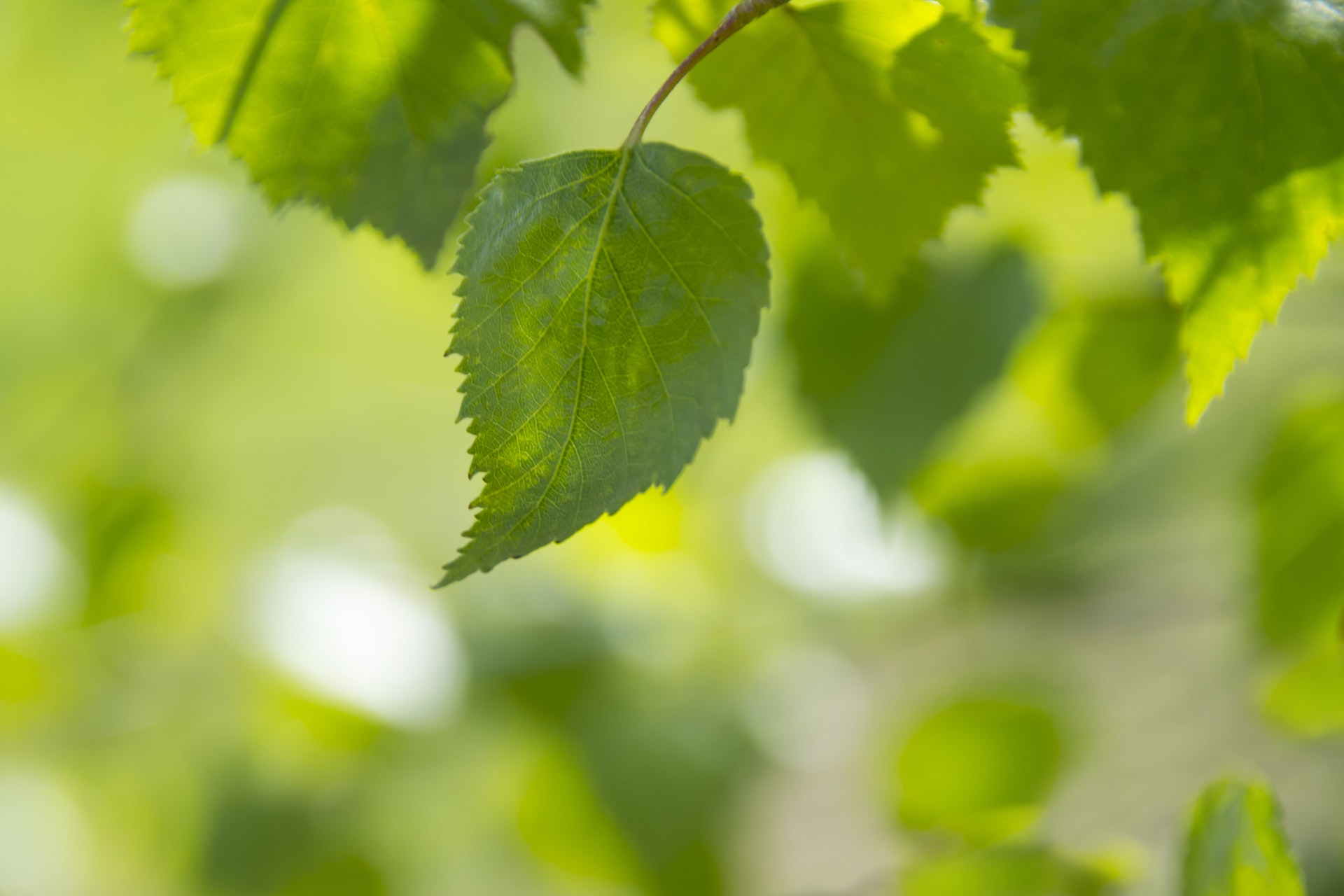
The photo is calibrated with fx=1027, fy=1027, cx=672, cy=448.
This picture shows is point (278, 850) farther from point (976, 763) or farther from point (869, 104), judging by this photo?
point (869, 104)

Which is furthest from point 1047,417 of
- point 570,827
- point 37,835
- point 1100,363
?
point 37,835

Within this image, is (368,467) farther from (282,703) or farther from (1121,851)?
(1121,851)

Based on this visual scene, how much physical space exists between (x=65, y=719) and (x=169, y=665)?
0.29 feet

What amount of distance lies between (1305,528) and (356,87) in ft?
1.19

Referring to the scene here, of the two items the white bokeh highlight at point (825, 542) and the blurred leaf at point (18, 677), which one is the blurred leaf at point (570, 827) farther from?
the blurred leaf at point (18, 677)

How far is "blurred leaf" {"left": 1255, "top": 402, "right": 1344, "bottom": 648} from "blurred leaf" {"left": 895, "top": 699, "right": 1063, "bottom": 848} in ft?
0.39

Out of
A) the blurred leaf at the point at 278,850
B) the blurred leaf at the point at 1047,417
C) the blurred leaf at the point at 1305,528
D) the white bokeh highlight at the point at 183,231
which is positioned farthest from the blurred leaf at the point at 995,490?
the white bokeh highlight at the point at 183,231

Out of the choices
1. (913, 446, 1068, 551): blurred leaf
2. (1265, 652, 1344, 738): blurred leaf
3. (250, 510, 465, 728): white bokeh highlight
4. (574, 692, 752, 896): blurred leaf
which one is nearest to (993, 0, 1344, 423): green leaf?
(1265, 652, 1344, 738): blurred leaf

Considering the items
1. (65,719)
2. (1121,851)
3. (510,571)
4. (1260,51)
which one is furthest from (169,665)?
(1260,51)

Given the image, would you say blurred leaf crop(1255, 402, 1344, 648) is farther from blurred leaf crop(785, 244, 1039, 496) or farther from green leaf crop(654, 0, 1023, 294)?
green leaf crop(654, 0, 1023, 294)

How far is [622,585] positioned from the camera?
0.78 metres

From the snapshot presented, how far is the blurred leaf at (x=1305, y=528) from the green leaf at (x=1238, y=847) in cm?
15

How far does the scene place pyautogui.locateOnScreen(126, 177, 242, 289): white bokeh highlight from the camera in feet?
2.97

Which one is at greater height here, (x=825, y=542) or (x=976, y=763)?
(x=825, y=542)
